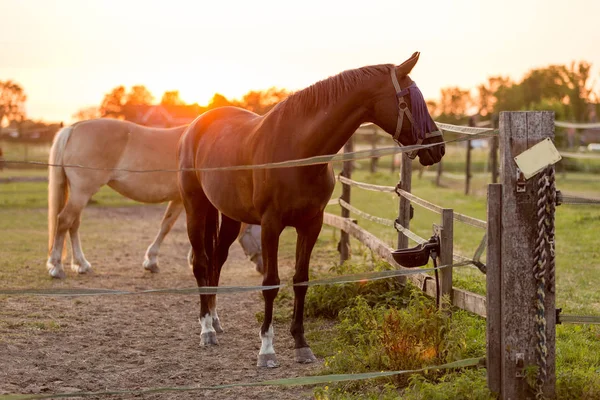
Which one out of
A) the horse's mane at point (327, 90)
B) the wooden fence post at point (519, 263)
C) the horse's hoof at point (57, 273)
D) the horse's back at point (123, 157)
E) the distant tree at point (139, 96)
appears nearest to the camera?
the wooden fence post at point (519, 263)

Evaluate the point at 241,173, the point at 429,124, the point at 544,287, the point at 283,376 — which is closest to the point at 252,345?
the point at 283,376

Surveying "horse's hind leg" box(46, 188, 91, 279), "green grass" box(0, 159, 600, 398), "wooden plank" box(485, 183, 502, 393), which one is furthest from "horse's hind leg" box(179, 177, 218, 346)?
"horse's hind leg" box(46, 188, 91, 279)

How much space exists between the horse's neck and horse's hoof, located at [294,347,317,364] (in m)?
1.40

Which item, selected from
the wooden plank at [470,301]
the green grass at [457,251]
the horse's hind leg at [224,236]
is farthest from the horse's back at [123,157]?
the wooden plank at [470,301]

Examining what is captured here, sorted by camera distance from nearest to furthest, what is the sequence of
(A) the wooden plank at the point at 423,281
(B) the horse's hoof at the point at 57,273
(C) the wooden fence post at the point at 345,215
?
1. (A) the wooden plank at the point at 423,281
2. (B) the horse's hoof at the point at 57,273
3. (C) the wooden fence post at the point at 345,215

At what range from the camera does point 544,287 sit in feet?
11.2

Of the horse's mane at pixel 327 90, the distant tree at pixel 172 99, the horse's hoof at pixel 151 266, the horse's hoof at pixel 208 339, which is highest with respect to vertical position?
the distant tree at pixel 172 99

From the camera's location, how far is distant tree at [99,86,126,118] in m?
63.3

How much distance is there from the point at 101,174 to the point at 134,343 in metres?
3.97

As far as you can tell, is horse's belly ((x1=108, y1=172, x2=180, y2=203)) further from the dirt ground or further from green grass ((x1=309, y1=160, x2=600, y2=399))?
green grass ((x1=309, y1=160, x2=600, y2=399))

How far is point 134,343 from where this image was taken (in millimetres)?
5676

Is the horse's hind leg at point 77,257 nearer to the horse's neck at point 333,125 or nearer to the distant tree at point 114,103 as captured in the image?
the horse's neck at point 333,125

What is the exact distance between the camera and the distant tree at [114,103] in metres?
63.3

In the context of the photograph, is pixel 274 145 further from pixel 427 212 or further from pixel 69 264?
pixel 427 212
